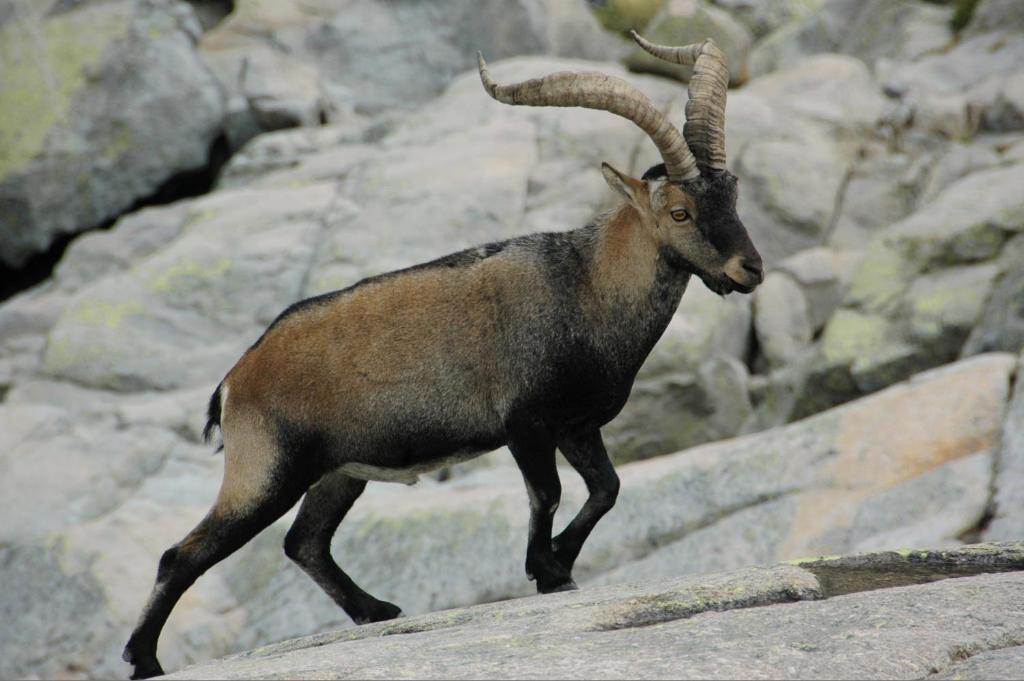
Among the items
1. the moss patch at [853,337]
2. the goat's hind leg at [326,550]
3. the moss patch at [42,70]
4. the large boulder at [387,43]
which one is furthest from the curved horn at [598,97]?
the large boulder at [387,43]

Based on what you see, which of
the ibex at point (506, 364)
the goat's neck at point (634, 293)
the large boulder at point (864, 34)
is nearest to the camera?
the ibex at point (506, 364)

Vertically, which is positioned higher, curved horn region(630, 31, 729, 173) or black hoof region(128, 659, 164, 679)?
curved horn region(630, 31, 729, 173)

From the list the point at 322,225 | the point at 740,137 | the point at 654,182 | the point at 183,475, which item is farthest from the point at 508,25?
the point at 654,182

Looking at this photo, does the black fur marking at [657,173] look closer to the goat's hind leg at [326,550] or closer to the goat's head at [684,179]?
the goat's head at [684,179]

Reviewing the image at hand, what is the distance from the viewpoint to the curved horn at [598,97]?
8.34m

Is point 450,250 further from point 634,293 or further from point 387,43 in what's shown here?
point 634,293

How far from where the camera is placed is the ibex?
827 centimetres

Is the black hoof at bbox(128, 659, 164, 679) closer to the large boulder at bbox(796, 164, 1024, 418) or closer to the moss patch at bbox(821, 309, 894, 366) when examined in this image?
the large boulder at bbox(796, 164, 1024, 418)

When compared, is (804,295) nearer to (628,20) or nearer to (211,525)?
(211,525)

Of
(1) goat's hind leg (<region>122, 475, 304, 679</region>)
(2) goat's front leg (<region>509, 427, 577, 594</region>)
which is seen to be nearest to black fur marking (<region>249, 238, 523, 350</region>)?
(1) goat's hind leg (<region>122, 475, 304, 679</region>)

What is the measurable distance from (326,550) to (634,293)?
2854mm

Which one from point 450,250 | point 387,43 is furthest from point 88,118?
point 450,250

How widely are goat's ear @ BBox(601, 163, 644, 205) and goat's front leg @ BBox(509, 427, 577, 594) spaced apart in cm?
169

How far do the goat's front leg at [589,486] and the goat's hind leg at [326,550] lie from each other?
148 cm
